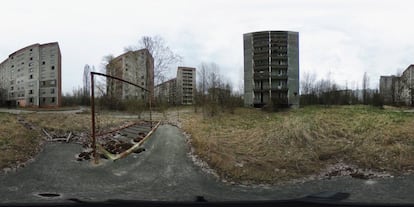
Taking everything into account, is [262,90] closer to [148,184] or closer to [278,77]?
[278,77]

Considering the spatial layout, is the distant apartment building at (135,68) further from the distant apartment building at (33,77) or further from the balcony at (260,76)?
the balcony at (260,76)

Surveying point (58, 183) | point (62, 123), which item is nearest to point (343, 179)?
point (58, 183)

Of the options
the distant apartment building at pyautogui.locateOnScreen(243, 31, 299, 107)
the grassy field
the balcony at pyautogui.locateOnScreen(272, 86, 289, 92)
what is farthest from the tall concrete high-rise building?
the grassy field

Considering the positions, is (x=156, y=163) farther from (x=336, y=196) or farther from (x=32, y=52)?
(x=32, y=52)

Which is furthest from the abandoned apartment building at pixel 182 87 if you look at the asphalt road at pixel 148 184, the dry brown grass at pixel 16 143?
the asphalt road at pixel 148 184

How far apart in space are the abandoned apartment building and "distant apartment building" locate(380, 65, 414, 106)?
87.8 ft

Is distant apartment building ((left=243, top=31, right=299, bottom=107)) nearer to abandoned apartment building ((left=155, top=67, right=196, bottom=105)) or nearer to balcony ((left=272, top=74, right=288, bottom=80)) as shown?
balcony ((left=272, top=74, right=288, bottom=80))

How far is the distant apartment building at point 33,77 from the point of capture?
58.5 feet

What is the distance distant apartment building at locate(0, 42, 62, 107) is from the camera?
17.8m

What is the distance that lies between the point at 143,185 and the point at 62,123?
10085 mm

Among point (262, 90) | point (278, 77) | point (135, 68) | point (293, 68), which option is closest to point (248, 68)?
point (262, 90)

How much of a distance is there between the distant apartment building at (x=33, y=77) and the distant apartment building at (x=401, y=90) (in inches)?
1632

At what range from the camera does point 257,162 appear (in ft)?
30.1

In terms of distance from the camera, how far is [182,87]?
47.0 meters
